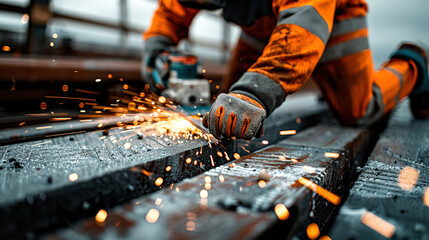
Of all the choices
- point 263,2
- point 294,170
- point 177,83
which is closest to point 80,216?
point 294,170

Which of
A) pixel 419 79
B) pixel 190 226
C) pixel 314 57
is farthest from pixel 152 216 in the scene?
pixel 419 79

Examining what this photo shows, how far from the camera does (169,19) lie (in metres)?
2.24

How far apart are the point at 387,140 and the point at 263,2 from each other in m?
1.04

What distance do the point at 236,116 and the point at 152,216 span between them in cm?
53

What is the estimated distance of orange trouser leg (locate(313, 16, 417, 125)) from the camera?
5.92 feet

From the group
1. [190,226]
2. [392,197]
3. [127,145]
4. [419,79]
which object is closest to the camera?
[190,226]

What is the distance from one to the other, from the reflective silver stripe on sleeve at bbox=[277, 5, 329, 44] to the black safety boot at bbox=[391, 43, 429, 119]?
4.75ft

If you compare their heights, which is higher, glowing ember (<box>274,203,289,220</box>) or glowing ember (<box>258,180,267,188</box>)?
glowing ember (<box>274,203,289,220</box>)

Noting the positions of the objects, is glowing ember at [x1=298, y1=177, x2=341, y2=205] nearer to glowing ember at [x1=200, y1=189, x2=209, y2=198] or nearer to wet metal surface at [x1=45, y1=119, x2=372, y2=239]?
wet metal surface at [x1=45, y1=119, x2=372, y2=239]

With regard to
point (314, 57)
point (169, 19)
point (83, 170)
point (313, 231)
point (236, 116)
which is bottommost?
point (313, 231)

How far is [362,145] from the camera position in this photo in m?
1.62

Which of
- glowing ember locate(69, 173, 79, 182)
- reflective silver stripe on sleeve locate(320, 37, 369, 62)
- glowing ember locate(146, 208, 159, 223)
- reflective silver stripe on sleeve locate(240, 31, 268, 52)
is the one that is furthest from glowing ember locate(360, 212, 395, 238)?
reflective silver stripe on sleeve locate(240, 31, 268, 52)

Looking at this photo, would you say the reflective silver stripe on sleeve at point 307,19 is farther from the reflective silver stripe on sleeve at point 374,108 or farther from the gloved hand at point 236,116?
the reflective silver stripe on sleeve at point 374,108

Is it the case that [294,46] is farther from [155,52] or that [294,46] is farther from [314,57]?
[155,52]
